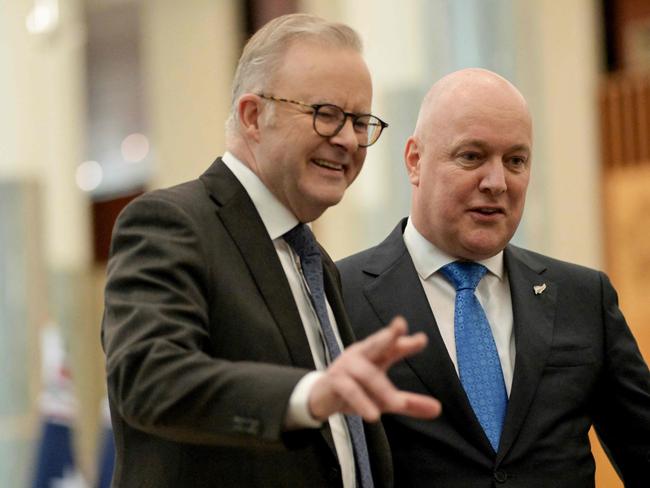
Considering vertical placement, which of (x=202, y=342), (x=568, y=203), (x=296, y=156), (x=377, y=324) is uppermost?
(x=296, y=156)

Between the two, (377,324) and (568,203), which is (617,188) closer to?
(568,203)

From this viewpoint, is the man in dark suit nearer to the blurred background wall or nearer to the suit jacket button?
the suit jacket button

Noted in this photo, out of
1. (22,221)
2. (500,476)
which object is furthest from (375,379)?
(22,221)

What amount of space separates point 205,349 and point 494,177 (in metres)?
1.13

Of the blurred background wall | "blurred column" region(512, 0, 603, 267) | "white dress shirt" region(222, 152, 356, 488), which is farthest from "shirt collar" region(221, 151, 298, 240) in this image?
"blurred column" region(512, 0, 603, 267)

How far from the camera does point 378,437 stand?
9.86ft

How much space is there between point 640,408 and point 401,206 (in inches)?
140

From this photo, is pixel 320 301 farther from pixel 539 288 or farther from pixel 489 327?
pixel 539 288

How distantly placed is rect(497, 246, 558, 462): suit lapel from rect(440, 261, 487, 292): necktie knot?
104 millimetres

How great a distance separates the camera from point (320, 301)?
293 centimetres

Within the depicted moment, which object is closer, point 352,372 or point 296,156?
point 352,372

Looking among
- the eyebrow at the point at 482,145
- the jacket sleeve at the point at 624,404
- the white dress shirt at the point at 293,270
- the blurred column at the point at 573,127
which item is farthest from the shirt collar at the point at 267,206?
the blurred column at the point at 573,127

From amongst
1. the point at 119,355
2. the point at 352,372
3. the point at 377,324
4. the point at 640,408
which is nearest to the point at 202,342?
the point at 119,355

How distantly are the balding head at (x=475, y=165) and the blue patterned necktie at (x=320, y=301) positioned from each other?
0.58 meters
